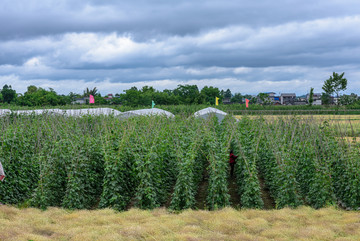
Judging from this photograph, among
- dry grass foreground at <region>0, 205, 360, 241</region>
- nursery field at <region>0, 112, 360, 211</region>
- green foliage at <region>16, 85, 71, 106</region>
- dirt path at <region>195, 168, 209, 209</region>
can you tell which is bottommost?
dirt path at <region>195, 168, 209, 209</region>

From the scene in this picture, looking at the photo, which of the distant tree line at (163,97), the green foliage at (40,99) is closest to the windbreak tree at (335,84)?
the distant tree line at (163,97)

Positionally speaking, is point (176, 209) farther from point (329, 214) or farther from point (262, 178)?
point (262, 178)

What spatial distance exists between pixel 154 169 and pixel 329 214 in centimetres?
380

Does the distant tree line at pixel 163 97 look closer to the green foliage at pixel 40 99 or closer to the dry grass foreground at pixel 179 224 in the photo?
the green foliage at pixel 40 99

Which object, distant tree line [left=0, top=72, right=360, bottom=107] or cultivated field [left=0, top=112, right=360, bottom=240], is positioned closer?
cultivated field [left=0, top=112, right=360, bottom=240]

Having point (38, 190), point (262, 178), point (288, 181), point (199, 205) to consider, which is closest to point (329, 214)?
point (288, 181)

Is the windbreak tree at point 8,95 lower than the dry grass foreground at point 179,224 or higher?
higher

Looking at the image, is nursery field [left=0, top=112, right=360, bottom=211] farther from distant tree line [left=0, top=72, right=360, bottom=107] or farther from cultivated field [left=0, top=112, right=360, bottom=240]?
distant tree line [left=0, top=72, right=360, bottom=107]

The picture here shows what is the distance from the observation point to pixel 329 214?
23.1ft

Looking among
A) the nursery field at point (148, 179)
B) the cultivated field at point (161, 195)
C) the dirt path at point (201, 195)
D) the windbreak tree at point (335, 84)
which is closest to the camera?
the cultivated field at point (161, 195)

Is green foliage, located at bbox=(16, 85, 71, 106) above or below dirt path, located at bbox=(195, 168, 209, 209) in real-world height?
above

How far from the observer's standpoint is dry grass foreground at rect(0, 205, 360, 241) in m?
5.78

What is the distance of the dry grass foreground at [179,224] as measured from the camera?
19.0ft

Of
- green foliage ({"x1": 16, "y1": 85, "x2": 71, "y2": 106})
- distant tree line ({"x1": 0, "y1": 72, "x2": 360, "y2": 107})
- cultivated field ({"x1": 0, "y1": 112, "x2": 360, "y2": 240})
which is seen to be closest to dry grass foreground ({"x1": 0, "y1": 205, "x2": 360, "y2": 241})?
cultivated field ({"x1": 0, "y1": 112, "x2": 360, "y2": 240})
